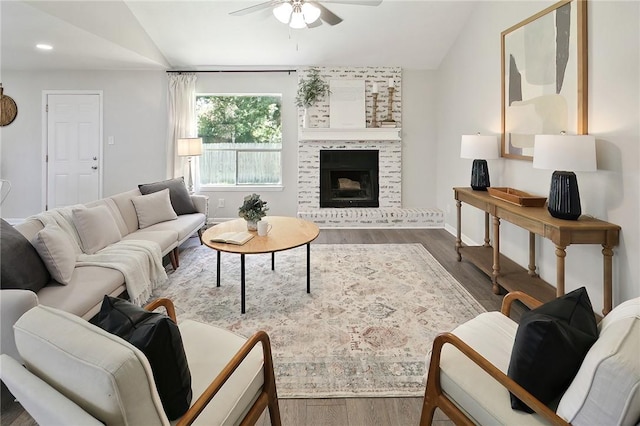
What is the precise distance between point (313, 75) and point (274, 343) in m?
4.58

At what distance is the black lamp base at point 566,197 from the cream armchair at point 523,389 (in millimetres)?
1054

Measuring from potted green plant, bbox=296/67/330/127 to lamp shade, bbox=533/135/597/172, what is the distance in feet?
12.8

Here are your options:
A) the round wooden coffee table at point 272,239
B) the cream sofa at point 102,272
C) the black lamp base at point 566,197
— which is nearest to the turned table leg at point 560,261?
the black lamp base at point 566,197

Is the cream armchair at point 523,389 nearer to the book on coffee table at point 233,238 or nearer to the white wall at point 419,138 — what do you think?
the book on coffee table at point 233,238

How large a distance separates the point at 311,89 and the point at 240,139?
1453 millimetres

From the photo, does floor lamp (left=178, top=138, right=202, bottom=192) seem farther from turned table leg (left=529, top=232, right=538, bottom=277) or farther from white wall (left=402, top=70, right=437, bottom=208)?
turned table leg (left=529, top=232, right=538, bottom=277)

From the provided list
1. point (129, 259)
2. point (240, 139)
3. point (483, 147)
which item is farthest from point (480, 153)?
point (240, 139)

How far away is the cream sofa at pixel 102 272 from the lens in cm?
211

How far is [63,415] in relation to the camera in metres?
0.85

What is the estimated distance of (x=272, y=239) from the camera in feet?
10.1

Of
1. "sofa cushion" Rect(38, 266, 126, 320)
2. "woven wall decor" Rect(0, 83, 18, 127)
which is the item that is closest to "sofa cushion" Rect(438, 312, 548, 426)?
"sofa cushion" Rect(38, 266, 126, 320)

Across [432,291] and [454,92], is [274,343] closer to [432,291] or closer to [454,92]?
[432,291]

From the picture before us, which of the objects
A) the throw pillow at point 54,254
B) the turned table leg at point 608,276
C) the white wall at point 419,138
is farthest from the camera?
the white wall at point 419,138

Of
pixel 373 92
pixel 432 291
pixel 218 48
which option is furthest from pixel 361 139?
pixel 432 291
